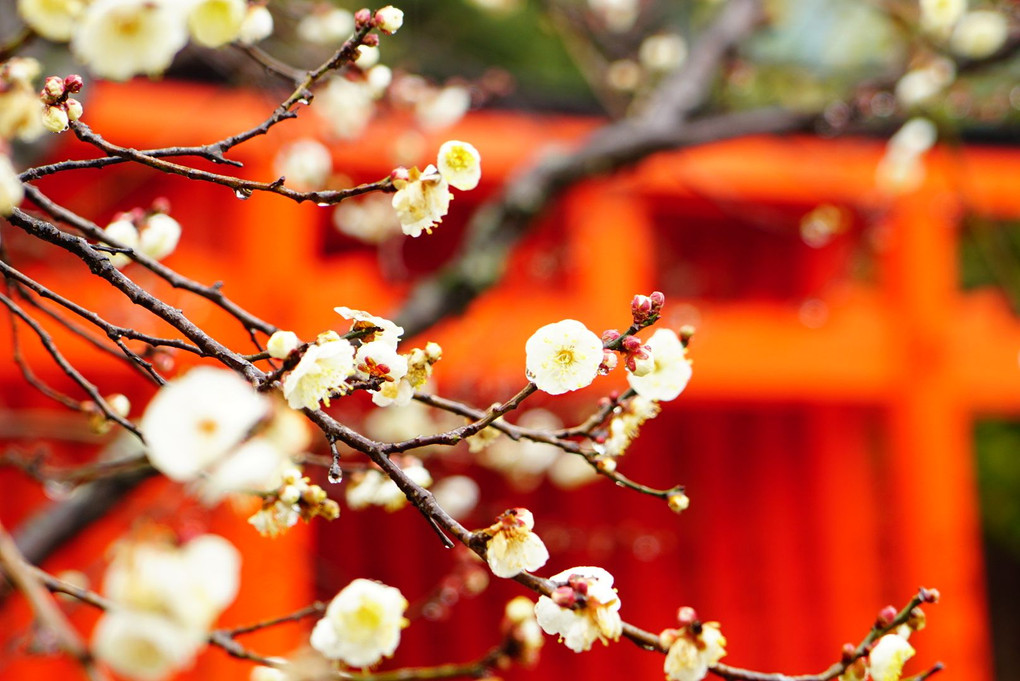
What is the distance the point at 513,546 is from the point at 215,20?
44 centimetres

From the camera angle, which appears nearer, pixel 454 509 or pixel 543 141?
pixel 454 509

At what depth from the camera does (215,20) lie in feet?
2.08

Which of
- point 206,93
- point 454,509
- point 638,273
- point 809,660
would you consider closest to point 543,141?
point 638,273

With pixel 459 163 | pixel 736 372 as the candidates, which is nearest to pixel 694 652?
pixel 459 163

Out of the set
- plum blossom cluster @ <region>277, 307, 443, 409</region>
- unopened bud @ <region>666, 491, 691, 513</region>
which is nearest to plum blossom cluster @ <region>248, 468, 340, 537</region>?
plum blossom cluster @ <region>277, 307, 443, 409</region>

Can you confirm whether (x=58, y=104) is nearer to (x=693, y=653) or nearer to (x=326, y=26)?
(x=693, y=653)

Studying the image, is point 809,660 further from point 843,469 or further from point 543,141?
point 543,141

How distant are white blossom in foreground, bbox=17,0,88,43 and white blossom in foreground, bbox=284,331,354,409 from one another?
1.04 feet

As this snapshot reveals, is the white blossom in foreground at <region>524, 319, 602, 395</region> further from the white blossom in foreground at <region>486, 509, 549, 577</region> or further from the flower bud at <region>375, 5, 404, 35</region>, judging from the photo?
the flower bud at <region>375, 5, 404, 35</region>

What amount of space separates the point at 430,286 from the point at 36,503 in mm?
1934

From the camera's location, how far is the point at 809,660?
3.86m

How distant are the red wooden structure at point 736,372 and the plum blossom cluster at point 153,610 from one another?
8.38 feet

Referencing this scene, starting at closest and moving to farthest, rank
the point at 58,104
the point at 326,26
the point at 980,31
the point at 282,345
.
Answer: the point at 282,345
the point at 58,104
the point at 326,26
the point at 980,31

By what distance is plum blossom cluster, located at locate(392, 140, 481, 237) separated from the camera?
78cm
